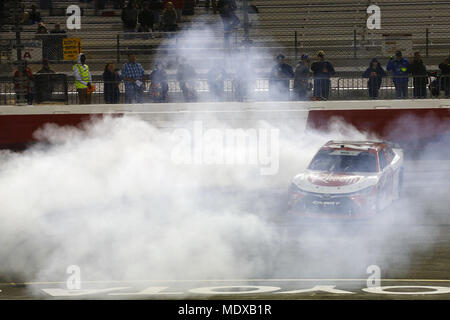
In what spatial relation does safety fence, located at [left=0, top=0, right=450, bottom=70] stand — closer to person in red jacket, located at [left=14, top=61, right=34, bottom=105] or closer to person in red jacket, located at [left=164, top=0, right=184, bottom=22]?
person in red jacket, located at [left=164, top=0, right=184, bottom=22]

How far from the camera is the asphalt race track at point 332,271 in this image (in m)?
9.49

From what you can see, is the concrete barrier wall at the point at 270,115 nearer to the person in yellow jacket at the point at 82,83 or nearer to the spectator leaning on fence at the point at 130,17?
the person in yellow jacket at the point at 82,83

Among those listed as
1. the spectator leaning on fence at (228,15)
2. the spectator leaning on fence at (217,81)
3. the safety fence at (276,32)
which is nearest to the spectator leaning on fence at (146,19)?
the safety fence at (276,32)

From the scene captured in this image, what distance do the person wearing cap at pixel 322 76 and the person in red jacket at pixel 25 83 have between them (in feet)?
22.2

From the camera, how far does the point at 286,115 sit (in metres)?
18.4

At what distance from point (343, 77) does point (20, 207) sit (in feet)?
27.9

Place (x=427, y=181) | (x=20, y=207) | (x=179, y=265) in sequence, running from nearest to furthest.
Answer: (x=179, y=265)
(x=20, y=207)
(x=427, y=181)

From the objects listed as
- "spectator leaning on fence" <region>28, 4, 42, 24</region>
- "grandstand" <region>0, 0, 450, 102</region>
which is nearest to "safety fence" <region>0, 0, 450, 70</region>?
"grandstand" <region>0, 0, 450, 102</region>

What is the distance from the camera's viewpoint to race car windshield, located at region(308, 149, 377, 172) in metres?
13.8

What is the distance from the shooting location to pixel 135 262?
35.7ft

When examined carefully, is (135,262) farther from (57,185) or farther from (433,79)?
(433,79)

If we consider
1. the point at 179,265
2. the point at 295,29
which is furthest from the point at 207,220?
the point at 295,29

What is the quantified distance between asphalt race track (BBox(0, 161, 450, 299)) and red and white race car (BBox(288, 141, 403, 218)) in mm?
235

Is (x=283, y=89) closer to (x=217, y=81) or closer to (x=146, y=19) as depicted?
Answer: (x=217, y=81)
